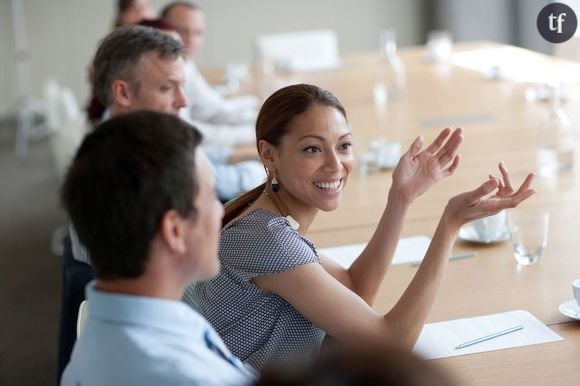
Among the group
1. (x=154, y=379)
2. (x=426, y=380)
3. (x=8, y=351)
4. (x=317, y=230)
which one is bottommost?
(x=8, y=351)

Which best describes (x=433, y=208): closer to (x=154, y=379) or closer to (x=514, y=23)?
(x=154, y=379)

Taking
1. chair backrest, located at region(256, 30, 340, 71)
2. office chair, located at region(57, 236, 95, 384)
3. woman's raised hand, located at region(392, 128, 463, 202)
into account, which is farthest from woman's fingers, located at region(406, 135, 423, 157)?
chair backrest, located at region(256, 30, 340, 71)

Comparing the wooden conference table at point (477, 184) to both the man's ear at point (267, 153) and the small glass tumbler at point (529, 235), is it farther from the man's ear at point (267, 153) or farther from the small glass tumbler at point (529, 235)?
the man's ear at point (267, 153)

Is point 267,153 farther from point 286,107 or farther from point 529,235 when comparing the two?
point 529,235

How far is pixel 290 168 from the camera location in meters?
2.12

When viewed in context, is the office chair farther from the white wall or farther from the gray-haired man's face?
the white wall

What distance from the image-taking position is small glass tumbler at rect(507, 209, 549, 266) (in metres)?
2.30

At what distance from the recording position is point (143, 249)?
4.11 feet

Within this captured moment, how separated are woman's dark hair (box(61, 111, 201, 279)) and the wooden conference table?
672 millimetres

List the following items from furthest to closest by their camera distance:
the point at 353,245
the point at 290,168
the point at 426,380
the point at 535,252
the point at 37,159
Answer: the point at 37,159, the point at 353,245, the point at 535,252, the point at 290,168, the point at 426,380

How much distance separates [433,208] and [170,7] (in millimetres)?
2756

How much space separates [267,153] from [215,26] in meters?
7.37

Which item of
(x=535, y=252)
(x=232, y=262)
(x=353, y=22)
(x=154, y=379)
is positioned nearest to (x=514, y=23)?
(x=353, y=22)

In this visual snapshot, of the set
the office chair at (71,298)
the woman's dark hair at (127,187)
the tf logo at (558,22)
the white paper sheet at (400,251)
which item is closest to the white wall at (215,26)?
the office chair at (71,298)
